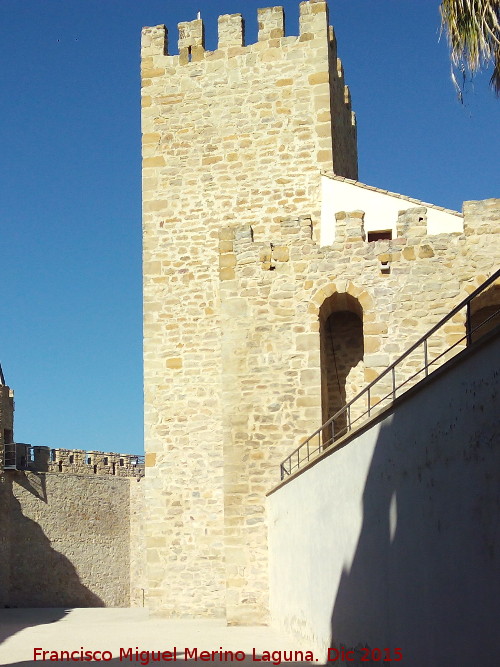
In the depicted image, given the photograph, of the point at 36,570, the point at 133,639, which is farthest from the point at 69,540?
the point at 133,639

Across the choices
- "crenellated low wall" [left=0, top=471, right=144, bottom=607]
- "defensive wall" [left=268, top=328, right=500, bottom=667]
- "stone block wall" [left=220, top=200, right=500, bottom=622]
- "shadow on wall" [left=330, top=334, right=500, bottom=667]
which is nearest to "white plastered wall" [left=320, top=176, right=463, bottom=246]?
"stone block wall" [left=220, top=200, right=500, bottom=622]

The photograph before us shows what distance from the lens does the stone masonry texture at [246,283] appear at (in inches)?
521

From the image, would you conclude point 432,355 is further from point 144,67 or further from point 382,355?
point 144,67

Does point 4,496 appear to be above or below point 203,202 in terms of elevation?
below

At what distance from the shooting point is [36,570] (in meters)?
26.3

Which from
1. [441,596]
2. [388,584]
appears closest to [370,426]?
[388,584]

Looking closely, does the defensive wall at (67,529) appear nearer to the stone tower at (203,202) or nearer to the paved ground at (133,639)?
the paved ground at (133,639)

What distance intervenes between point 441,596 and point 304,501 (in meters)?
4.71

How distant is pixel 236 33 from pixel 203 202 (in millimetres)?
2972

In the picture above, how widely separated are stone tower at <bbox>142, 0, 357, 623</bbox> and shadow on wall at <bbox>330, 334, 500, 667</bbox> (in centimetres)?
720

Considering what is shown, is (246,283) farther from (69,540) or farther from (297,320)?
(69,540)

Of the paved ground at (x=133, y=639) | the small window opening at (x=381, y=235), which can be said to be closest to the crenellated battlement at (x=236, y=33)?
the small window opening at (x=381, y=235)

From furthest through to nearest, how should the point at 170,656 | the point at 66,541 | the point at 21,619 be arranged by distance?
the point at 66,541 < the point at 21,619 < the point at 170,656

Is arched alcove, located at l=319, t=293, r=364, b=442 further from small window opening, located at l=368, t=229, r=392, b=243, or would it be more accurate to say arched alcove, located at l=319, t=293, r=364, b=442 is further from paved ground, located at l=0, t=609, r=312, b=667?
paved ground, located at l=0, t=609, r=312, b=667
